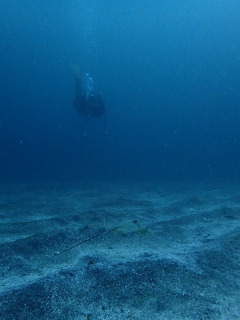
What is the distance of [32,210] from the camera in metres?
6.89

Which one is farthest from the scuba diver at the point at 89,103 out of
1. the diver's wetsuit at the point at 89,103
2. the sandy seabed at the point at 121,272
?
the sandy seabed at the point at 121,272

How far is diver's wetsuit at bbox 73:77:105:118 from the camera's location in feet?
48.0

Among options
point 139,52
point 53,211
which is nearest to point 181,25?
point 139,52

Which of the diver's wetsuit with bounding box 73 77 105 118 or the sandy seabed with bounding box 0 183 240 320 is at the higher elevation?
the diver's wetsuit with bounding box 73 77 105 118

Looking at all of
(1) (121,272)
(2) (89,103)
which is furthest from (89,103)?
(1) (121,272)

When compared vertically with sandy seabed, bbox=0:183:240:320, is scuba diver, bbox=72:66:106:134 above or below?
above

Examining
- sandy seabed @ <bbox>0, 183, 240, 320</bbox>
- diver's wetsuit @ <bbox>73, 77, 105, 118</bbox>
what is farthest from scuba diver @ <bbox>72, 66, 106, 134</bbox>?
sandy seabed @ <bbox>0, 183, 240, 320</bbox>

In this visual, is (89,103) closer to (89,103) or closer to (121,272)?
(89,103)

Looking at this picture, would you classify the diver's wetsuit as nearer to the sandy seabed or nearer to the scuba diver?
the scuba diver

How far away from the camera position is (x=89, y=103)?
1481 centimetres

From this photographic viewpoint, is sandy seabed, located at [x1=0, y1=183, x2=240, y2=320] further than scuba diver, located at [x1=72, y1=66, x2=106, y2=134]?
No

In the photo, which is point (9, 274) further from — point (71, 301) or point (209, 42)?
point (209, 42)

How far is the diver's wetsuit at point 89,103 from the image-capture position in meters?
14.6

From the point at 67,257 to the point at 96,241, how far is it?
76cm
